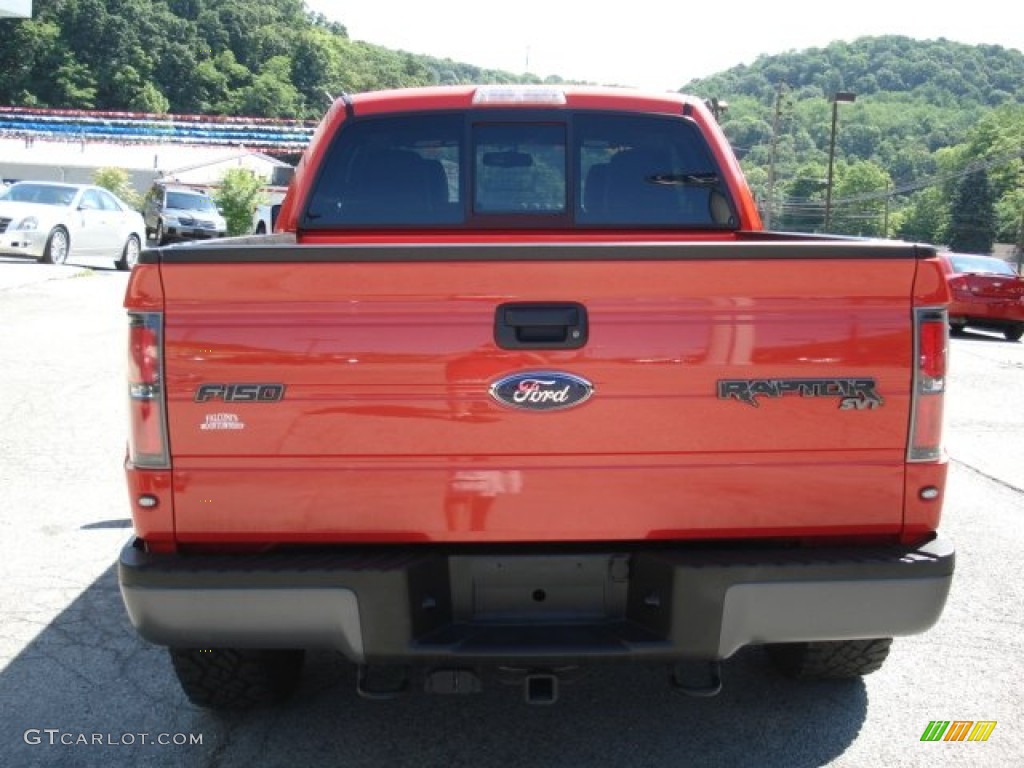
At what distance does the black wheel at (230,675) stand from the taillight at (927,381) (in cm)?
202

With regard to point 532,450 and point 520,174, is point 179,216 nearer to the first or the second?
point 520,174

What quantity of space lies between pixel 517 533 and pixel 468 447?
0.27 meters

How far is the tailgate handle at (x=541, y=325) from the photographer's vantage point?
2.83 metres

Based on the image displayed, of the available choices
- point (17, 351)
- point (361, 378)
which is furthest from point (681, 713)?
point (17, 351)

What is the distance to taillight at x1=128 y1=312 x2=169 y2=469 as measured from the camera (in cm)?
285

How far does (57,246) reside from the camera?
20812 mm

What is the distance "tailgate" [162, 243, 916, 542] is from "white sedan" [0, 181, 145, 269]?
19.2 m

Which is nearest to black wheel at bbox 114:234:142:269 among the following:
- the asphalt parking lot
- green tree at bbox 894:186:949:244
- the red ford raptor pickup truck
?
the asphalt parking lot

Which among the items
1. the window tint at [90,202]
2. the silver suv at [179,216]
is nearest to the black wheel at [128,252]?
the window tint at [90,202]

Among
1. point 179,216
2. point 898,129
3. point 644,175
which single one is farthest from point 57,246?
point 898,129

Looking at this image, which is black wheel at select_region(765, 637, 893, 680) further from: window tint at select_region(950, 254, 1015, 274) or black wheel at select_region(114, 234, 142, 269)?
black wheel at select_region(114, 234, 142, 269)

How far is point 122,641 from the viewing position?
14.4 ft

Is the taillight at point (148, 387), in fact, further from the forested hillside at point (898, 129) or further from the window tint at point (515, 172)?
the forested hillside at point (898, 129)

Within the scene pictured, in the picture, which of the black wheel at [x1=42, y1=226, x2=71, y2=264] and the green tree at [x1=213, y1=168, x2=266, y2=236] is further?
the green tree at [x1=213, y1=168, x2=266, y2=236]
